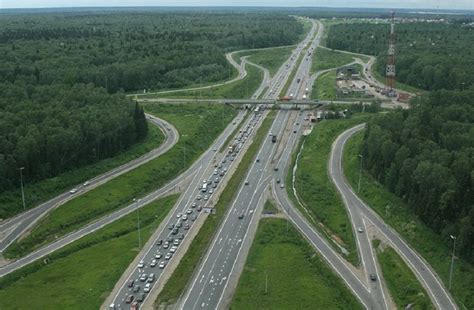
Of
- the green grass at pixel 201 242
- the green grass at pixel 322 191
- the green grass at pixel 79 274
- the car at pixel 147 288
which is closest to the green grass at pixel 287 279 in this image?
the green grass at pixel 322 191

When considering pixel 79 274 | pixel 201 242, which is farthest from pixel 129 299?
pixel 201 242

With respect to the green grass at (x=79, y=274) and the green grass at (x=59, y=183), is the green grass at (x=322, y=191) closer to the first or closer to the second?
the green grass at (x=79, y=274)

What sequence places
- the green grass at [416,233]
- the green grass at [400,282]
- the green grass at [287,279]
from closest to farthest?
1. the green grass at [400,282]
2. the green grass at [287,279]
3. the green grass at [416,233]

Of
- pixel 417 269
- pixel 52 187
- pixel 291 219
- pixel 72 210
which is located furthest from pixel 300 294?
pixel 52 187

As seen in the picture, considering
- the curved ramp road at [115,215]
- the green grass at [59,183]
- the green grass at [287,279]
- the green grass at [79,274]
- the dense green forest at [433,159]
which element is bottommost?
the green grass at [287,279]

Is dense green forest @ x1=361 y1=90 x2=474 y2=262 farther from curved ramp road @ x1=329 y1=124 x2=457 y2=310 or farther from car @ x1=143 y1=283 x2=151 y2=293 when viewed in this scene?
car @ x1=143 y1=283 x2=151 y2=293

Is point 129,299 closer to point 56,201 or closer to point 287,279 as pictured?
point 287,279
